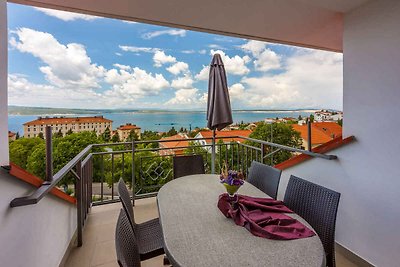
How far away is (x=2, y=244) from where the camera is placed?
1043 millimetres

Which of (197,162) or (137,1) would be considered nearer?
(137,1)

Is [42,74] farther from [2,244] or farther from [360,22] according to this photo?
[360,22]

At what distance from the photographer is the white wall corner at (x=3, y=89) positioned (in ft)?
3.76

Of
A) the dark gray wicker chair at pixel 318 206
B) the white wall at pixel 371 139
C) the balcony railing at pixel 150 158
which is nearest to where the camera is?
the dark gray wicker chair at pixel 318 206

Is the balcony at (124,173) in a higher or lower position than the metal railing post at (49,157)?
lower

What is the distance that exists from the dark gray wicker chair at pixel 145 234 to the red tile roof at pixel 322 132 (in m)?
2.02

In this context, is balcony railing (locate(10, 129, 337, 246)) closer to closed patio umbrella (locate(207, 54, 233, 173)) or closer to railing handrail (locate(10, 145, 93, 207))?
closed patio umbrella (locate(207, 54, 233, 173))

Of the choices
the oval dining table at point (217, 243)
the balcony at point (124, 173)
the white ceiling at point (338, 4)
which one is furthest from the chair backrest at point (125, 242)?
the white ceiling at point (338, 4)

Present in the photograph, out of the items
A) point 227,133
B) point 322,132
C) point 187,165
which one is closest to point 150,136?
point 187,165

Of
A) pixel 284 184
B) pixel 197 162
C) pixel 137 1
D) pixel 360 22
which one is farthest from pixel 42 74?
pixel 360 22

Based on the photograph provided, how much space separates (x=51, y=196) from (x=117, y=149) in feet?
6.17

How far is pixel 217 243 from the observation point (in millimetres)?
1066

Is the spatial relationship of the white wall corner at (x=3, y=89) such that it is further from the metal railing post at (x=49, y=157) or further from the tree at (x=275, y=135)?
the tree at (x=275, y=135)

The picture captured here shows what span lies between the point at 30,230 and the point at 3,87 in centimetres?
92
